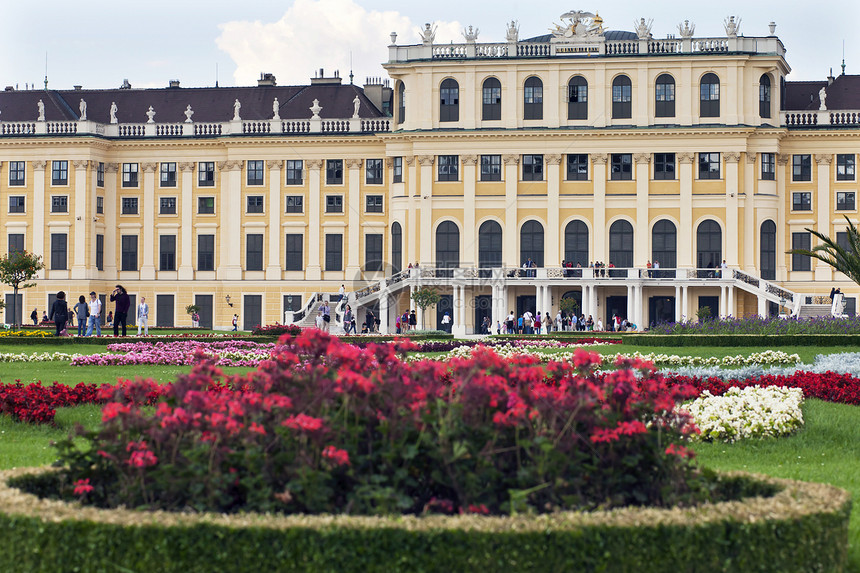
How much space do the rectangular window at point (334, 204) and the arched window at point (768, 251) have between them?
2420 cm

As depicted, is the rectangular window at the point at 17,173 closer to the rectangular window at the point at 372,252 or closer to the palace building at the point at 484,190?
the palace building at the point at 484,190

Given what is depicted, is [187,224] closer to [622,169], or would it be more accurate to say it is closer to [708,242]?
[622,169]

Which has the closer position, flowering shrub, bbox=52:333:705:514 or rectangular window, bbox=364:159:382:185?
flowering shrub, bbox=52:333:705:514

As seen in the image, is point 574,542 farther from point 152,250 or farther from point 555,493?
point 152,250

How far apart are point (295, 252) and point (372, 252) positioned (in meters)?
4.71

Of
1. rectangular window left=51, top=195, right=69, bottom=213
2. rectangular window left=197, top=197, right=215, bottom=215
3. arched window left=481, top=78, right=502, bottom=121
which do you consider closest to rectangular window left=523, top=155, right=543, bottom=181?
arched window left=481, top=78, right=502, bottom=121

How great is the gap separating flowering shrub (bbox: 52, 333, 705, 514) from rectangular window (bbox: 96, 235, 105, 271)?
198 ft

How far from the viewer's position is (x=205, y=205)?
6694 centimetres

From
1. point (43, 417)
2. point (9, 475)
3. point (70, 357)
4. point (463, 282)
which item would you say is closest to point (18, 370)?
point (70, 357)

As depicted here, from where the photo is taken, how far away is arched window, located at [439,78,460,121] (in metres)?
62.4

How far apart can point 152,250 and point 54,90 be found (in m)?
14.0

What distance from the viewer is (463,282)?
196ft

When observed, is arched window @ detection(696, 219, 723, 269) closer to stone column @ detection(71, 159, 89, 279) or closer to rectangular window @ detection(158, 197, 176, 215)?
rectangular window @ detection(158, 197, 176, 215)

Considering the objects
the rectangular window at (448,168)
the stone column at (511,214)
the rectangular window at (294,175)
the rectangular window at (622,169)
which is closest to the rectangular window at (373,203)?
the rectangular window at (294,175)
